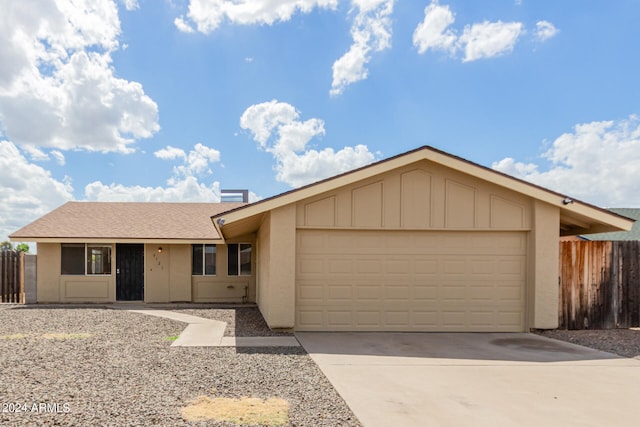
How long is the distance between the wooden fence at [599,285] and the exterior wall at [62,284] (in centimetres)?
1409

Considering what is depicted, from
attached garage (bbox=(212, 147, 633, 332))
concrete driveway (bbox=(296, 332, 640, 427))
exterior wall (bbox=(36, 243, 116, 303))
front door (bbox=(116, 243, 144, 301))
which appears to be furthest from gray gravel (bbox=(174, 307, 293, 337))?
exterior wall (bbox=(36, 243, 116, 303))

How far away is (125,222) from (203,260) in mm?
3348

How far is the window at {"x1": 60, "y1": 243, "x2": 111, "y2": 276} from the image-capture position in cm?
1520

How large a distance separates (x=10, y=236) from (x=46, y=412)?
12.1 meters

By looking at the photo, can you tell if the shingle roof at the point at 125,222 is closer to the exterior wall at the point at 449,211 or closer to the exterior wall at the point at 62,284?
the exterior wall at the point at 62,284

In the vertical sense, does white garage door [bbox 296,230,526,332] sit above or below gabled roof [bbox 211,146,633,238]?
below

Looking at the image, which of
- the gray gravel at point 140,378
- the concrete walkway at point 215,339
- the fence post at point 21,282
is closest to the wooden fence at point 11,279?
the fence post at point 21,282

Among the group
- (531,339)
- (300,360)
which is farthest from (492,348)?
(300,360)

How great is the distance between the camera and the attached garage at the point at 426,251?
927 centimetres

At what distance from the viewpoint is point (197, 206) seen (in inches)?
738

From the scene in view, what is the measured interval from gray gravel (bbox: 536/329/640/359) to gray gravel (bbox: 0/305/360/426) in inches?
220

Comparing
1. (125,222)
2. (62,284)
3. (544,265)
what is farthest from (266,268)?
(62,284)

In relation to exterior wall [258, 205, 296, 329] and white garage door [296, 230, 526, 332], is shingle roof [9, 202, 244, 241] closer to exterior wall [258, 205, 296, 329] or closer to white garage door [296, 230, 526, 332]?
exterior wall [258, 205, 296, 329]

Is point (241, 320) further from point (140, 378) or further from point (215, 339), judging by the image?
point (140, 378)
